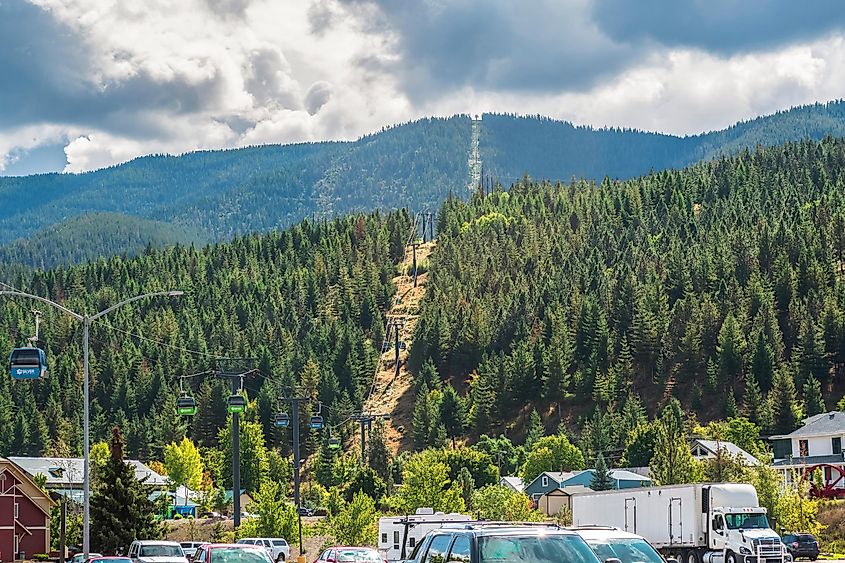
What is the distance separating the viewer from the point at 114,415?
7657 inches

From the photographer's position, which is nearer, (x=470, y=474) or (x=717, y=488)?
(x=717, y=488)

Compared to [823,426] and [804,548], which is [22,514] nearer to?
[804,548]

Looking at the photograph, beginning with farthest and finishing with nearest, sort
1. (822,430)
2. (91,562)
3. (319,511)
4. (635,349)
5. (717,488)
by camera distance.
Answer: (635,349) → (319,511) → (822,430) → (717,488) → (91,562)

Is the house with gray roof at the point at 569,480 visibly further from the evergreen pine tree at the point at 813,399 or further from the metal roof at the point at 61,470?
the metal roof at the point at 61,470

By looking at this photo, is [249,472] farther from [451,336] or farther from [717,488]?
[717,488]

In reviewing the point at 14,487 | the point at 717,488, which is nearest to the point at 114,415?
the point at 14,487

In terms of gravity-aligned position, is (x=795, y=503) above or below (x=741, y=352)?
below

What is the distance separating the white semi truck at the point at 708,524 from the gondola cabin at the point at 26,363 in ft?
88.8

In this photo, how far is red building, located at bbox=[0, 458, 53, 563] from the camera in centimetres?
9038

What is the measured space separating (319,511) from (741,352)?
55.9 meters

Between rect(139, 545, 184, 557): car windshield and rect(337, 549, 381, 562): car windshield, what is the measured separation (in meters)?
5.91

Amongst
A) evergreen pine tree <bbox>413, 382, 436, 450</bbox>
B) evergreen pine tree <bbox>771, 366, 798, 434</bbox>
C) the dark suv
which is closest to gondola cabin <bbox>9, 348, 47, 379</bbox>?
the dark suv

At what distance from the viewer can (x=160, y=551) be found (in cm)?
4334

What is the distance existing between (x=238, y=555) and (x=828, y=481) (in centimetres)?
9538
